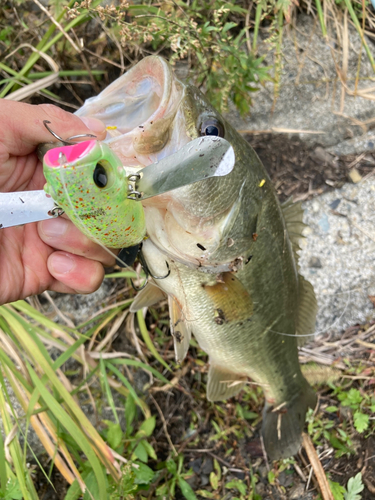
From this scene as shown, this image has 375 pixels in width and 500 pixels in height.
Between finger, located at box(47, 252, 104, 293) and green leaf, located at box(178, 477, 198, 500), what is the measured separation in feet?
4.86

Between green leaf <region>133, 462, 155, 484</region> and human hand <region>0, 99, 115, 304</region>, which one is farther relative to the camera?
green leaf <region>133, 462, 155, 484</region>

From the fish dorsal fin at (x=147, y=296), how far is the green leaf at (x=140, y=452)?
0.95 m

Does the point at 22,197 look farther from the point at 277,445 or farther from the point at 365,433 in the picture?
the point at 365,433

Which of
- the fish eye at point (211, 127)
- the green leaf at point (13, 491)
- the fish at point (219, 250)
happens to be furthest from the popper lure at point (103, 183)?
the green leaf at point (13, 491)

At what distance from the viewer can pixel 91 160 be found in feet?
2.89

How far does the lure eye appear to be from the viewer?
93 centimetres

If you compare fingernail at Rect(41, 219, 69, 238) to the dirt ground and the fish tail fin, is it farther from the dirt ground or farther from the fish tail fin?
the fish tail fin

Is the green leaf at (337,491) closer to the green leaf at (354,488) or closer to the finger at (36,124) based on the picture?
the green leaf at (354,488)

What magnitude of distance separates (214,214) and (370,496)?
6.82ft

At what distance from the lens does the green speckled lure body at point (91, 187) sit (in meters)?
0.88

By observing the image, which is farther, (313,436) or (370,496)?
(313,436)

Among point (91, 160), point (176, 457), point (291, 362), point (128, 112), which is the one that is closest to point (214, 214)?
point (128, 112)

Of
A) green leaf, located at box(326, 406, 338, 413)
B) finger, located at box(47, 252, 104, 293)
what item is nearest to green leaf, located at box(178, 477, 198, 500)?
green leaf, located at box(326, 406, 338, 413)

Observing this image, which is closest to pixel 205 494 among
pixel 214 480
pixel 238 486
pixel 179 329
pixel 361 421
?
pixel 214 480
